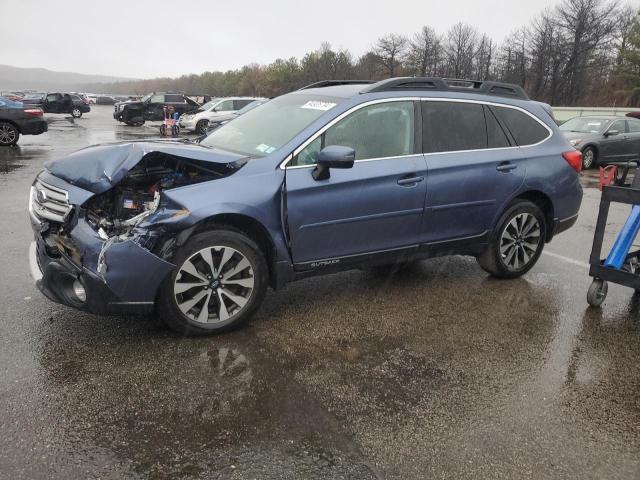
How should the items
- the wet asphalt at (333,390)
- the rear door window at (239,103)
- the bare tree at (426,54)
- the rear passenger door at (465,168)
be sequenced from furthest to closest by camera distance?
the bare tree at (426,54) → the rear door window at (239,103) → the rear passenger door at (465,168) → the wet asphalt at (333,390)

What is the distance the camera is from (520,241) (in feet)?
16.6

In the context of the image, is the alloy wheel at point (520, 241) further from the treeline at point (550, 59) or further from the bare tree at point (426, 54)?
the bare tree at point (426, 54)

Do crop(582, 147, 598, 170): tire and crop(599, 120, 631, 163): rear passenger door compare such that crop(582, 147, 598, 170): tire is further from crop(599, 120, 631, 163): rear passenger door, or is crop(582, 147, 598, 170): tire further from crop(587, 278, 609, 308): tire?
crop(587, 278, 609, 308): tire

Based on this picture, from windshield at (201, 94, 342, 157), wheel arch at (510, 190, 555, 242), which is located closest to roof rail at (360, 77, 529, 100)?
windshield at (201, 94, 342, 157)

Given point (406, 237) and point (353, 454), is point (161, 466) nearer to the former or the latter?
point (353, 454)

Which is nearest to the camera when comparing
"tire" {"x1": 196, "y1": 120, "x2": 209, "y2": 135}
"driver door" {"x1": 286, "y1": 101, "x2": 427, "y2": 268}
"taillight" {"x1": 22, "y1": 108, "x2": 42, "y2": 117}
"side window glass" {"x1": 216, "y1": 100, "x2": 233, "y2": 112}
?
"driver door" {"x1": 286, "y1": 101, "x2": 427, "y2": 268}

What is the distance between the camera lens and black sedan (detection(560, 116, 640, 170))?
15008 millimetres

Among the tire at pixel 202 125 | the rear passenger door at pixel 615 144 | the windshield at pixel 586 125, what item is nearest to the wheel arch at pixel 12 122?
the tire at pixel 202 125

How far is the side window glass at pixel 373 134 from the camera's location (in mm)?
3869

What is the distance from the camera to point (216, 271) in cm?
352

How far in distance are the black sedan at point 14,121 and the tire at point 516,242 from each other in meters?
15.7

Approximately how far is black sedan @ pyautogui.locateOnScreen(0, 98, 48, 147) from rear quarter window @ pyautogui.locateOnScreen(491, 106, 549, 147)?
15659mm

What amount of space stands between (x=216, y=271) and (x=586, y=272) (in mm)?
4075

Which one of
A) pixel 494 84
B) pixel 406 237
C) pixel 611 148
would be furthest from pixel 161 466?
pixel 611 148
